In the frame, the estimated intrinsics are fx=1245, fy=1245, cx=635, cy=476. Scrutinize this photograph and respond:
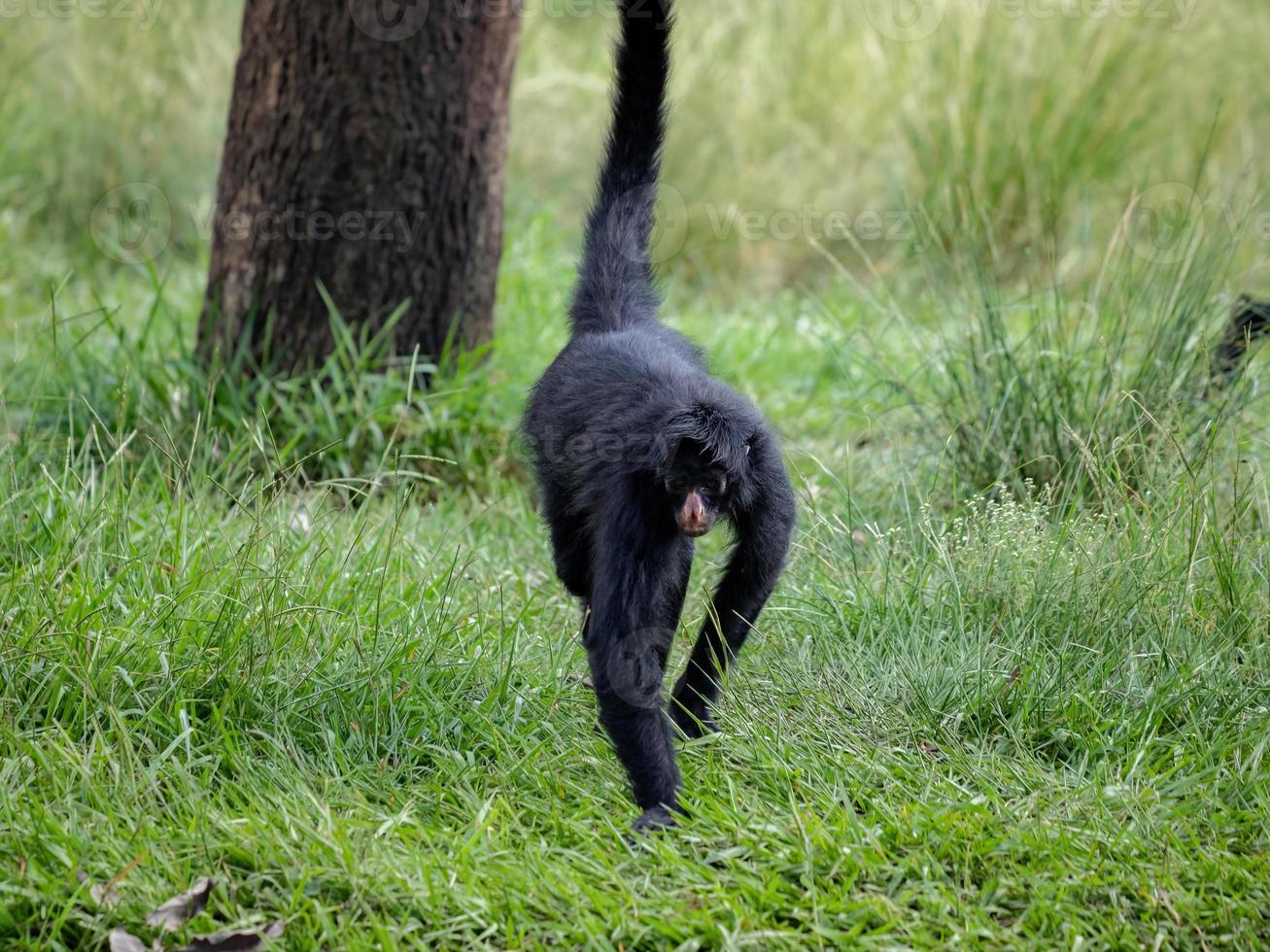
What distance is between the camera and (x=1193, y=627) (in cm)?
320

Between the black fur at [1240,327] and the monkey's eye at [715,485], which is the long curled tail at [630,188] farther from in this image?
the black fur at [1240,327]

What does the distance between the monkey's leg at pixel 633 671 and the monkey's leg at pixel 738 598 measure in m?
0.20

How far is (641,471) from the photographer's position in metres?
2.84

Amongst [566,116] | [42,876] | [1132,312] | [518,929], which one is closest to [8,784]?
[42,876]

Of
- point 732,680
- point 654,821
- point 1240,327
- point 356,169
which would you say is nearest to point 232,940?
point 654,821

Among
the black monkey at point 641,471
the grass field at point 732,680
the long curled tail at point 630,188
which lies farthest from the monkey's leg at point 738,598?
the long curled tail at point 630,188

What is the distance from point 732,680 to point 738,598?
0.26 m

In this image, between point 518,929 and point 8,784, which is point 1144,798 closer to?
point 518,929

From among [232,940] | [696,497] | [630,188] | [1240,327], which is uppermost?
[630,188]

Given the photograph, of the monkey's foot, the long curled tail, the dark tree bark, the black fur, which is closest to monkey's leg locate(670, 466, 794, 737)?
the monkey's foot

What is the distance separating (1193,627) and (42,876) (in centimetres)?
271

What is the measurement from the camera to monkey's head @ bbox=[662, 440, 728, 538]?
108 inches

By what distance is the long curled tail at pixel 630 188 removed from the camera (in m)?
3.60

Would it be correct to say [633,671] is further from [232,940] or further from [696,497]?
[232,940]
